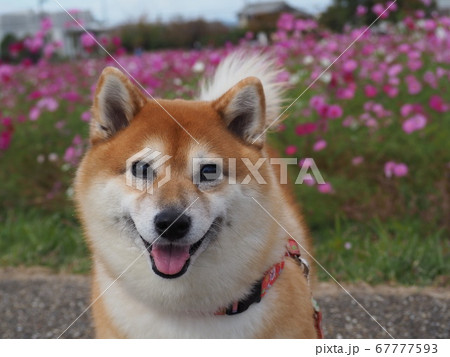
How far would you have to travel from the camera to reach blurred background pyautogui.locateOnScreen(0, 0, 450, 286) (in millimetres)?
3668

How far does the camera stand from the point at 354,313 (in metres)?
2.95

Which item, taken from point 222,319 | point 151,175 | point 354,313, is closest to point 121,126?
point 151,175

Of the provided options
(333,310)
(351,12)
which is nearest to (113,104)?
(333,310)

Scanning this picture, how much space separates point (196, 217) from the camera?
170 centimetres

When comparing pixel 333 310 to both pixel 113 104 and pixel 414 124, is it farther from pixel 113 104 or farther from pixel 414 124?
pixel 113 104

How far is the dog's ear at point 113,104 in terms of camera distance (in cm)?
190

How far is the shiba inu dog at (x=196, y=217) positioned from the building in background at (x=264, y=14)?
2430mm

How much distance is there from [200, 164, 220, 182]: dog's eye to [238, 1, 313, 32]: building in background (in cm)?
258

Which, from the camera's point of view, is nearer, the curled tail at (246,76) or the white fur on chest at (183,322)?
the white fur on chest at (183,322)

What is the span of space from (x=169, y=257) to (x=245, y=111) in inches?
23.8

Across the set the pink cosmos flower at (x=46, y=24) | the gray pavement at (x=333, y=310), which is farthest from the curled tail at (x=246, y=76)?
the pink cosmos flower at (x=46, y=24)

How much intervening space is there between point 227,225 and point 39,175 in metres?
3.13

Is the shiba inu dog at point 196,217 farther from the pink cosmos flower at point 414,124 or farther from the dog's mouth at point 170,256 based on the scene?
the pink cosmos flower at point 414,124
